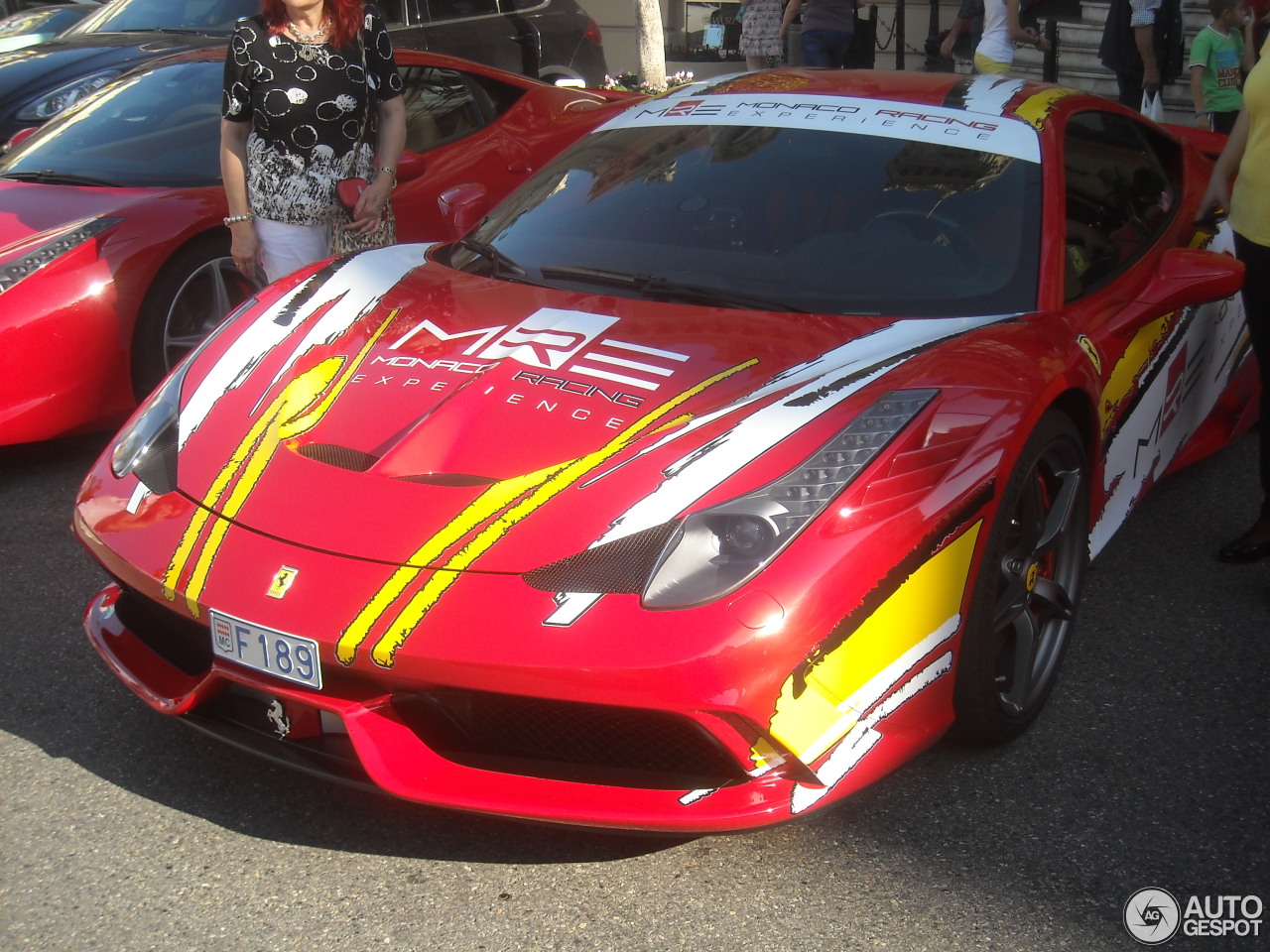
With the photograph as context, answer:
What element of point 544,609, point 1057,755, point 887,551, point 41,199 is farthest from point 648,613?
point 41,199

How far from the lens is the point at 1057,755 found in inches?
103

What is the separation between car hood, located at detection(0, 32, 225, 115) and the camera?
684 centimetres

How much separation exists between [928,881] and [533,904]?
26.1 inches

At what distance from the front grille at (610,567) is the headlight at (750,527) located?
0.06 feet

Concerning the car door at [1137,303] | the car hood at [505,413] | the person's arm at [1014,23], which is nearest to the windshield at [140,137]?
the car hood at [505,413]

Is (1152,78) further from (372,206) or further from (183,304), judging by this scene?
(183,304)

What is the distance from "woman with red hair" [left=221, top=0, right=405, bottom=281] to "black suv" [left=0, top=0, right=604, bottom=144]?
2208 millimetres

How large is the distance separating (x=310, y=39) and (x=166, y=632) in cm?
206

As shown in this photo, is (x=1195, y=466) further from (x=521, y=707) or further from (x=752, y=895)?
(x=521, y=707)

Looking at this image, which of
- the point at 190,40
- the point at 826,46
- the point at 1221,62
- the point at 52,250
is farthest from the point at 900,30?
the point at 52,250

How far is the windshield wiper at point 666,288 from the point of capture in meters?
2.84

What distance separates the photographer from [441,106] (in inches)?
210

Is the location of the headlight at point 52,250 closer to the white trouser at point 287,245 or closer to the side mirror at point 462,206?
the white trouser at point 287,245

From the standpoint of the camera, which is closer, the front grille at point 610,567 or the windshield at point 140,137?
the front grille at point 610,567
